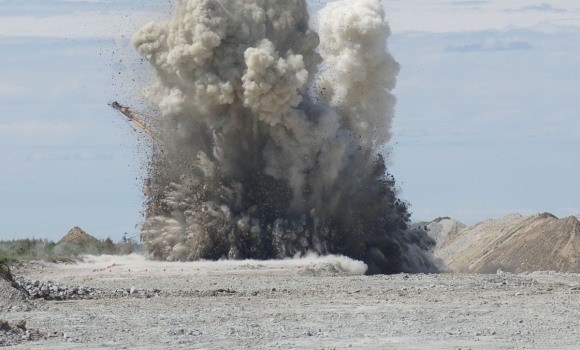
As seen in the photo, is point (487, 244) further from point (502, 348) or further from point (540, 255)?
point (502, 348)

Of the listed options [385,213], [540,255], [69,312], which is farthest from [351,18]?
[69,312]

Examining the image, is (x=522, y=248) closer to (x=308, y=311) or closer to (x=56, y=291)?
(x=56, y=291)

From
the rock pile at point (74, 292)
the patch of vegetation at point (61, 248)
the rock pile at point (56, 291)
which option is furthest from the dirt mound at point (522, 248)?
the rock pile at point (56, 291)

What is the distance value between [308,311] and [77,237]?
49.8 m

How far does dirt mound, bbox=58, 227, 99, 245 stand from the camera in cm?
7544

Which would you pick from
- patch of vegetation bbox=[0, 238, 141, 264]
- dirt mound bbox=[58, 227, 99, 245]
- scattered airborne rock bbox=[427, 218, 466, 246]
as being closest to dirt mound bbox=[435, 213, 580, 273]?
scattered airborne rock bbox=[427, 218, 466, 246]

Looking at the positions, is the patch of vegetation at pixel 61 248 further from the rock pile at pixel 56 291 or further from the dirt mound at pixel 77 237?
the rock pile at pixel 56 291

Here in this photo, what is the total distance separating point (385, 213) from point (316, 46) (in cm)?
926

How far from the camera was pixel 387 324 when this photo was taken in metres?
27.7

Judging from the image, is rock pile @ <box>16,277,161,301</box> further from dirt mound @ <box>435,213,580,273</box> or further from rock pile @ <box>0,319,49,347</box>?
dirt mound @ <box>435,213,580,273</box>

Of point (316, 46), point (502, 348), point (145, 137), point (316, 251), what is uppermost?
point (316, 46)

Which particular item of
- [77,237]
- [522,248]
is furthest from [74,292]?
[77,237]

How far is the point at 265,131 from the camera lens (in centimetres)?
5266

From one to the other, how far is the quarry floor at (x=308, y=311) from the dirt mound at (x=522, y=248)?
14.5m
